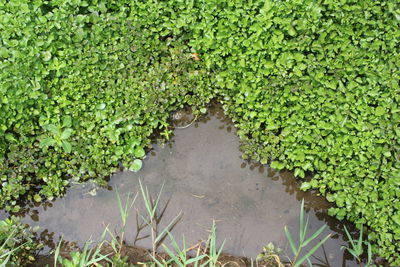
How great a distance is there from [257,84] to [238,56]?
29 centimetres

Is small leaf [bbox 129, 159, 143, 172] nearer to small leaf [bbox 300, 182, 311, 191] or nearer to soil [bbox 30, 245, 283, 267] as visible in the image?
soil [bbox 30, 245, 283, 267]

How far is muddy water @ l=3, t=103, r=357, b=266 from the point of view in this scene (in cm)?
344

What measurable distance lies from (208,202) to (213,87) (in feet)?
3.48

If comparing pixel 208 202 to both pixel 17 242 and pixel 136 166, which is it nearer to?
pixel 136 166

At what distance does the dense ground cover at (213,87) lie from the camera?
311 cm

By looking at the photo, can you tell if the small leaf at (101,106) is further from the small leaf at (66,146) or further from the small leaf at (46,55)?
the small leaf at (46,55)

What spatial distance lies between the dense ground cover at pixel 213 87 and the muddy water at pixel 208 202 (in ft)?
0.54

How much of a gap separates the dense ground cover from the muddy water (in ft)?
0.54

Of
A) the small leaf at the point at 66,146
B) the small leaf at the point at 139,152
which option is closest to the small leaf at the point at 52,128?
the small leaf at the point at 66,146

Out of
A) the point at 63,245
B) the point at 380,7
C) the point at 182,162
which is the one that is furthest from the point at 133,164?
the point at 380,7

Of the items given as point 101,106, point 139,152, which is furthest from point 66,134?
point 139,152

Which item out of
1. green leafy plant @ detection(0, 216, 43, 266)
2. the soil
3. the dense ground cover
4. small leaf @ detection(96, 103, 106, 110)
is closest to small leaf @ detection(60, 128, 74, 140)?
the dense ground cover

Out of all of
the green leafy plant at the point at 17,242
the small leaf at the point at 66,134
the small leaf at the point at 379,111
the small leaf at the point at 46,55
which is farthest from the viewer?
the small leaf at the point at 66,134

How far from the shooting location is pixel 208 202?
360cm
